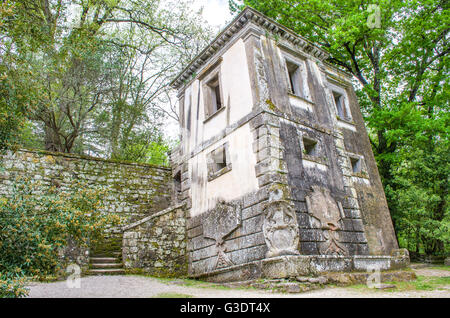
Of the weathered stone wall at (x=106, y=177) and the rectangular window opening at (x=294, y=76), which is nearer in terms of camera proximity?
the weathered stone wall at (x=106, y=177)

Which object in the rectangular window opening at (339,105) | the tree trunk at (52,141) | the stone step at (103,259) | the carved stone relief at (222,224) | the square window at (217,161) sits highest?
the rectangular window opening at (339,105)

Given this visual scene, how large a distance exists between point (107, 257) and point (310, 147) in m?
6.90

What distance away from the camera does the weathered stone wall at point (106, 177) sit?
32.4 feet

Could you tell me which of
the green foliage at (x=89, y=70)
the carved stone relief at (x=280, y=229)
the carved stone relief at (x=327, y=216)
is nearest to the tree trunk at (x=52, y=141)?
the green foliage at (x=89, y=70)

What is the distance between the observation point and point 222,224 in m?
8.37

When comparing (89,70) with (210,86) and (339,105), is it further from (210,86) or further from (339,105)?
(339,105)

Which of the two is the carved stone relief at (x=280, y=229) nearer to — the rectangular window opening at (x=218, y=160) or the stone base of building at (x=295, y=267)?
the stone base of building at (x=295, y=267)

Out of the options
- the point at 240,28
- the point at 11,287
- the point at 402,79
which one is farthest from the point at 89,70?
the point at 402,79

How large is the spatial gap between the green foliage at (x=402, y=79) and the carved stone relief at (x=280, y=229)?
7.65m

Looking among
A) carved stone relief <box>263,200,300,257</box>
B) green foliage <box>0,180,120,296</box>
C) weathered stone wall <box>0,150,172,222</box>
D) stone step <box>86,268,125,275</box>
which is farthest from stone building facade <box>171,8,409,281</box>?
green foliage <box>0,180,120,296</box>

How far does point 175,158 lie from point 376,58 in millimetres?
10964

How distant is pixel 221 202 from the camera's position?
28.2 feet

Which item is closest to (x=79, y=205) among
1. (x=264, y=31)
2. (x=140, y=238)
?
(x=140, y=238)
